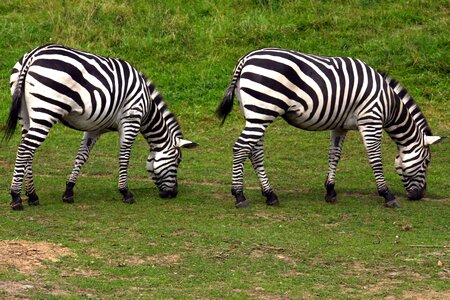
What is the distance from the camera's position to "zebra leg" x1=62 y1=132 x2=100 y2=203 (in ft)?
41.7

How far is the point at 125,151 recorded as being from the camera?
12.8m

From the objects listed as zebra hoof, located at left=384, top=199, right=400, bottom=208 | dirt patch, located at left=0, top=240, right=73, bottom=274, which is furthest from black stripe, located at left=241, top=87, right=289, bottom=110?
dirt patch, located at left=0, top=240, right=73, bottom=274

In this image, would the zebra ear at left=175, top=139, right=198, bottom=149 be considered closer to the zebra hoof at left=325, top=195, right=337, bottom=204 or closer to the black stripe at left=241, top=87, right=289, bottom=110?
the black stripe at left=241, top=87, right=289, bottom=110

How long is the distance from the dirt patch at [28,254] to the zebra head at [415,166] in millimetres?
5609

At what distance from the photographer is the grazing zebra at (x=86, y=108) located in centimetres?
1159

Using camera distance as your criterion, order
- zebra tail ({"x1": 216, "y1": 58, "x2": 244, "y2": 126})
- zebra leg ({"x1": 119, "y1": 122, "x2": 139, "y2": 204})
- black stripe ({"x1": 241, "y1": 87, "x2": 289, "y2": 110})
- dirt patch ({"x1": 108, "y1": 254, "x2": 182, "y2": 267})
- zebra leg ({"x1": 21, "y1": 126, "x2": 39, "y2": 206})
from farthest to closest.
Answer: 1. zebra leg ({"x1": 119, "y1": 122, "x2": 139, "y2": 204})
2. zebra tail ({"x1": 216, "y1": 58, "x2": 244, "y2": 126})
3. zebra leg ({"x1": 21, "y1": 126, "x2": 39, "y2": 206})
4. black stripe ({"x1": 241, "y1": 87, "x2": 289, "y2": 110})
5. dirt patch ({"x1": 108, "y1": 254, "x2": 182, "y2": 267})

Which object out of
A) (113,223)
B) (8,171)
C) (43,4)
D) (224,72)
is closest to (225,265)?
(113,223)

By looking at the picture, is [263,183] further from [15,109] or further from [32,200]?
[15,109]

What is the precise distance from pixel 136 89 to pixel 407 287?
17.3ft

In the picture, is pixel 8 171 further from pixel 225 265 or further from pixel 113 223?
pixel 225 265

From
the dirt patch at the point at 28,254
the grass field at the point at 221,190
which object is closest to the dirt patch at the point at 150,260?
the grass field at the point at 221,190

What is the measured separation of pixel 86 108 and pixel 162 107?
172 centimetres

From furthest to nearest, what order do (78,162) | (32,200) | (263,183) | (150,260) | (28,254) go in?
(78,162) → (263,183) → (32,200) → (150,260) → (28,254)

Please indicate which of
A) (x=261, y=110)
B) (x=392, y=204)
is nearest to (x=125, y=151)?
(x=261, y=110)
